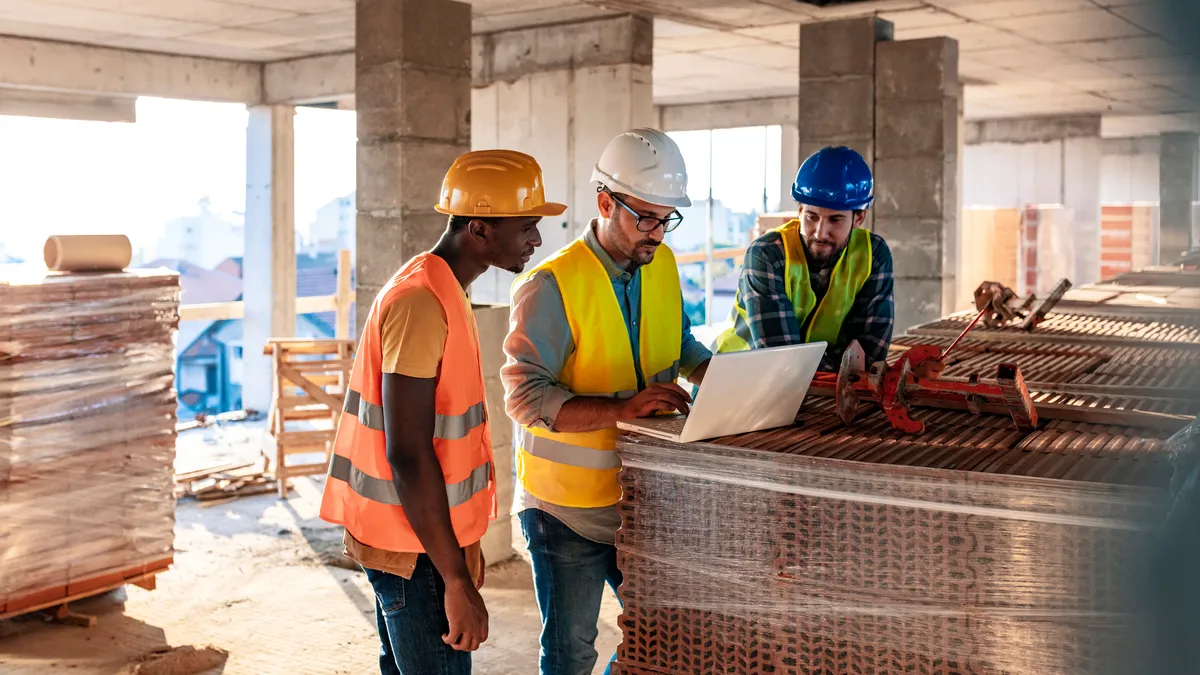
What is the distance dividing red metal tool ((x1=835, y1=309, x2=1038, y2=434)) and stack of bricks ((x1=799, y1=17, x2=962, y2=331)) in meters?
7.58

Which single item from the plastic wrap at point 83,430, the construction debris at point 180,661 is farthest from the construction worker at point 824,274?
the plastic wrap at point 83,430

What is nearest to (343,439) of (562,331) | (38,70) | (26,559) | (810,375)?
(562,331)

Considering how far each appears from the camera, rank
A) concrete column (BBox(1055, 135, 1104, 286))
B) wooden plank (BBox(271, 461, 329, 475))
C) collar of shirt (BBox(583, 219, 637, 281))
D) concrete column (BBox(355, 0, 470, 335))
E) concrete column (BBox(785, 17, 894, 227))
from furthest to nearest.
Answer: concrete column (BBox(1055, 135, 1104, 286)) < concrete column (BBox(785, 17, 894, 227)) < wooden plank (BBox(271, 461, 329, 475)) < concrete column (BBox(355, 0, 470, 335)) < collar of shirt (BBox(583, 219, 637, 281))

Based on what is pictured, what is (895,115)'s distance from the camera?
33.2 feet

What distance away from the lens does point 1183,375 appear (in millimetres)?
3545

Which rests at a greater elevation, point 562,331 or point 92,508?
point 562,331

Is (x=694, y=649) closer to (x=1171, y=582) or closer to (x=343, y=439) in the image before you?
(x=343, y=439)

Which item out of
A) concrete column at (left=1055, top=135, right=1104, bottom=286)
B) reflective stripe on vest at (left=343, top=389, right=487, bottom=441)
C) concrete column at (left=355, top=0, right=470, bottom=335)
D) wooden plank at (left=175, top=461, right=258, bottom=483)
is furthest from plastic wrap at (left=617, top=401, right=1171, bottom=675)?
concrete column at (left=1055, top=135, right=1104, bottom=286)

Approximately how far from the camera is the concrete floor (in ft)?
18.5

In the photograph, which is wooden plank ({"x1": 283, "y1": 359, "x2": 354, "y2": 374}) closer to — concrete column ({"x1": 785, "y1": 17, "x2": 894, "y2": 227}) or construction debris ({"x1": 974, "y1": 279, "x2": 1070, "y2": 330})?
concrete column ({"x1": 785, "y1": 17, "x2": 894, "y2": 227})

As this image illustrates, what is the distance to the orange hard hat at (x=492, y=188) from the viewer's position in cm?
268

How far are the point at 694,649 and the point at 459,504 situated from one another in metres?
0.66

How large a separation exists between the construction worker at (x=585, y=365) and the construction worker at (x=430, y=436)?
0.69 ft

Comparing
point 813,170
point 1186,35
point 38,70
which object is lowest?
point 1186,35
